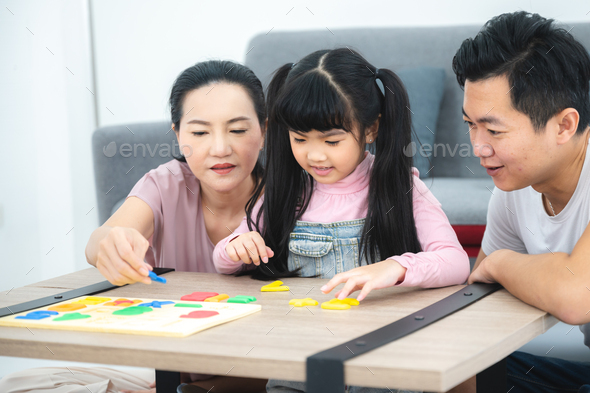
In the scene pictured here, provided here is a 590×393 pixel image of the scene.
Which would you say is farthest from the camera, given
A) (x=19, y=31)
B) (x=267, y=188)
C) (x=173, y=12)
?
(x=173, y=12)

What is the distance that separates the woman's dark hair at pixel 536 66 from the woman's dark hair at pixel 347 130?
20 cm

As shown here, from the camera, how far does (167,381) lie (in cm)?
106

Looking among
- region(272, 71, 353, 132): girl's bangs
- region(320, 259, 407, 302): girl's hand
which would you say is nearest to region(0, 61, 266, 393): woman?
region(272, 71, 353, 132): girl's bangs

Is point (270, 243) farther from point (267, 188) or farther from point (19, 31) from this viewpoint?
point (19, 31)

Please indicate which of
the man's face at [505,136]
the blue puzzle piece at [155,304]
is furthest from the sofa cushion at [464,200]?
the blue puzzle piece at [155,304]

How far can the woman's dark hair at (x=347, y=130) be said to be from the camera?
106cm

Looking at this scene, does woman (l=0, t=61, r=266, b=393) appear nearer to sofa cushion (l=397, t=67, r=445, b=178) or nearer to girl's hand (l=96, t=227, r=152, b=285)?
girl's hand (l=96, t=227, r=152, b=285)

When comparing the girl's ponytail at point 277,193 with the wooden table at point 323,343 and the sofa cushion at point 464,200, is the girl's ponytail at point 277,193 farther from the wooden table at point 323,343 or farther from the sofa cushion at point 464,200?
the sofa cushion at point 464,200

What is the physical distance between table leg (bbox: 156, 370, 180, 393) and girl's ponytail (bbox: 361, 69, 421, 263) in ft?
1.39

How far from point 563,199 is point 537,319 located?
1.53ft

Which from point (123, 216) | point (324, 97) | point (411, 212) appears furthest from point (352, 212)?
point (123, 216)

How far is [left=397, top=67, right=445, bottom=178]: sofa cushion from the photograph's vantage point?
6.67 ft

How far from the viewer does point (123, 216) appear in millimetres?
1188

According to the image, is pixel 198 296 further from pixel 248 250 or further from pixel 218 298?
pixel 248 250
